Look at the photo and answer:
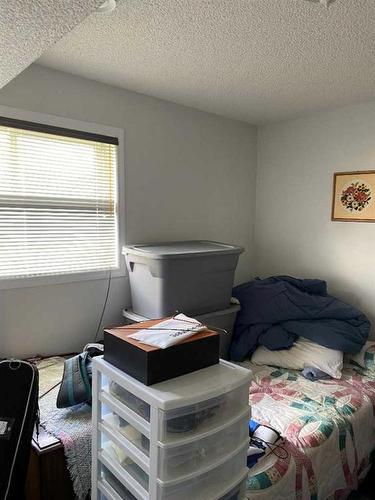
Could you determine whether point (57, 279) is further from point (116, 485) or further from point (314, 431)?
point (314, 431)

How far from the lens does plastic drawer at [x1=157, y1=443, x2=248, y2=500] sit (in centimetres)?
91

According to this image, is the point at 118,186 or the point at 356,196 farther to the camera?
the point at 356,196

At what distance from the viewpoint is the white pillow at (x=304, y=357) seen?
2.21m

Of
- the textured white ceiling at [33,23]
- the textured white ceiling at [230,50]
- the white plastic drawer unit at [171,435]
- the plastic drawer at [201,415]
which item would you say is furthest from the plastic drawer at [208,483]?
the textured white ceiling at [230,50]

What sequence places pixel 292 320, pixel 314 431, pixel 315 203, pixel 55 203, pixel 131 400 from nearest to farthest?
pixel 131 400 < pixel 314 431 < pixel 55 203 < pixel 292 320 < pixel 315 203

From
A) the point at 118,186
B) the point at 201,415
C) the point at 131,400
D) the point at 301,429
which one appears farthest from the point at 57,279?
the point at 301,429

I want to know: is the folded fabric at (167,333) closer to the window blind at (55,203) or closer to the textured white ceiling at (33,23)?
the textured white ceiling at (33,23)

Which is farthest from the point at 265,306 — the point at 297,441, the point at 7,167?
the point at 7,167

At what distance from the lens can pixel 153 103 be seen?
2447 millimetres

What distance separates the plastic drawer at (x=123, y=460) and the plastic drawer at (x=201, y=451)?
103 mm

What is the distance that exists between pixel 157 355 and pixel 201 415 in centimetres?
20

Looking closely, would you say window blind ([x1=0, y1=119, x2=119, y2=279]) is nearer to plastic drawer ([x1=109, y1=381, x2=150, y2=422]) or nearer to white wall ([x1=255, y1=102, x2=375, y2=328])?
plastic drawer ([x1=109, y1=381, x2=150, y2=422])

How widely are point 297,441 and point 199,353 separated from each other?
88cm

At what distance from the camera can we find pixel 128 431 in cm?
104
